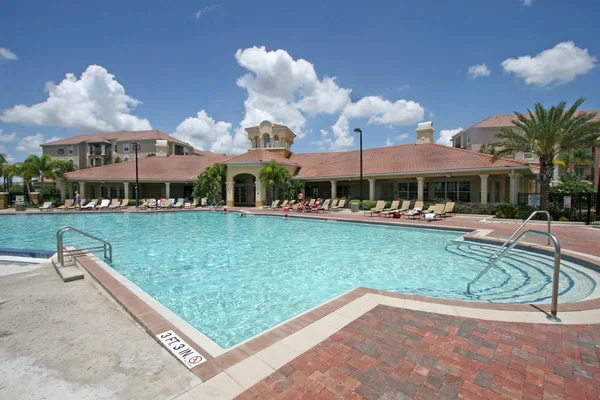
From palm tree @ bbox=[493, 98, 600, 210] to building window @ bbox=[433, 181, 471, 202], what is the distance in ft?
20.2

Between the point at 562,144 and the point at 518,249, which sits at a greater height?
the point at 562,144

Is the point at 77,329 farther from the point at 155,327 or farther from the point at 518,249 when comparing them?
the point at 518,249

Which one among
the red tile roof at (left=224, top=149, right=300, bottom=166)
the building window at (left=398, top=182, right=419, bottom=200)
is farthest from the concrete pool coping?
the red tile roof at (left=224, top=149, right=300, bottom=166)

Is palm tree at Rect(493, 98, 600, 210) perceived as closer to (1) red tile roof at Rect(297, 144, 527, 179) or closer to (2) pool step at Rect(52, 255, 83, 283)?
(1) red tile roof at Rect(297, 144, 527, 179)

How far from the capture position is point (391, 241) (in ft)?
39.1

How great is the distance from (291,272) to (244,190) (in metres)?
25.5

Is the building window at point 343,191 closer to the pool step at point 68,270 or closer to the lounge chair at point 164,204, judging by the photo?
the lounge chair at point 164,204

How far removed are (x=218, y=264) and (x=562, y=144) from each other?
744 inches

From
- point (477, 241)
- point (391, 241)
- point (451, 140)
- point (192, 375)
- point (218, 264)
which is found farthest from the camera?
point (451, 140)

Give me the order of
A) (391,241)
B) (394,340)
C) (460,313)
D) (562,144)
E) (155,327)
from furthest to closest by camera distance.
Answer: (562,144), (391,241), (460,313), (155,327), (394,340)

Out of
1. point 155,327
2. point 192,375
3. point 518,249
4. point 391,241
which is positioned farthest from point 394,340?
point 391,241

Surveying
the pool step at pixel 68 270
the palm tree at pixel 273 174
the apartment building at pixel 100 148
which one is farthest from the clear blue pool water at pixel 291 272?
the apartment building at pixel 100 148

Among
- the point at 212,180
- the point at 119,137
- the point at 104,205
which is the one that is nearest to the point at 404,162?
the point at 212,180

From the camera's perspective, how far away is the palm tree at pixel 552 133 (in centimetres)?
1539
